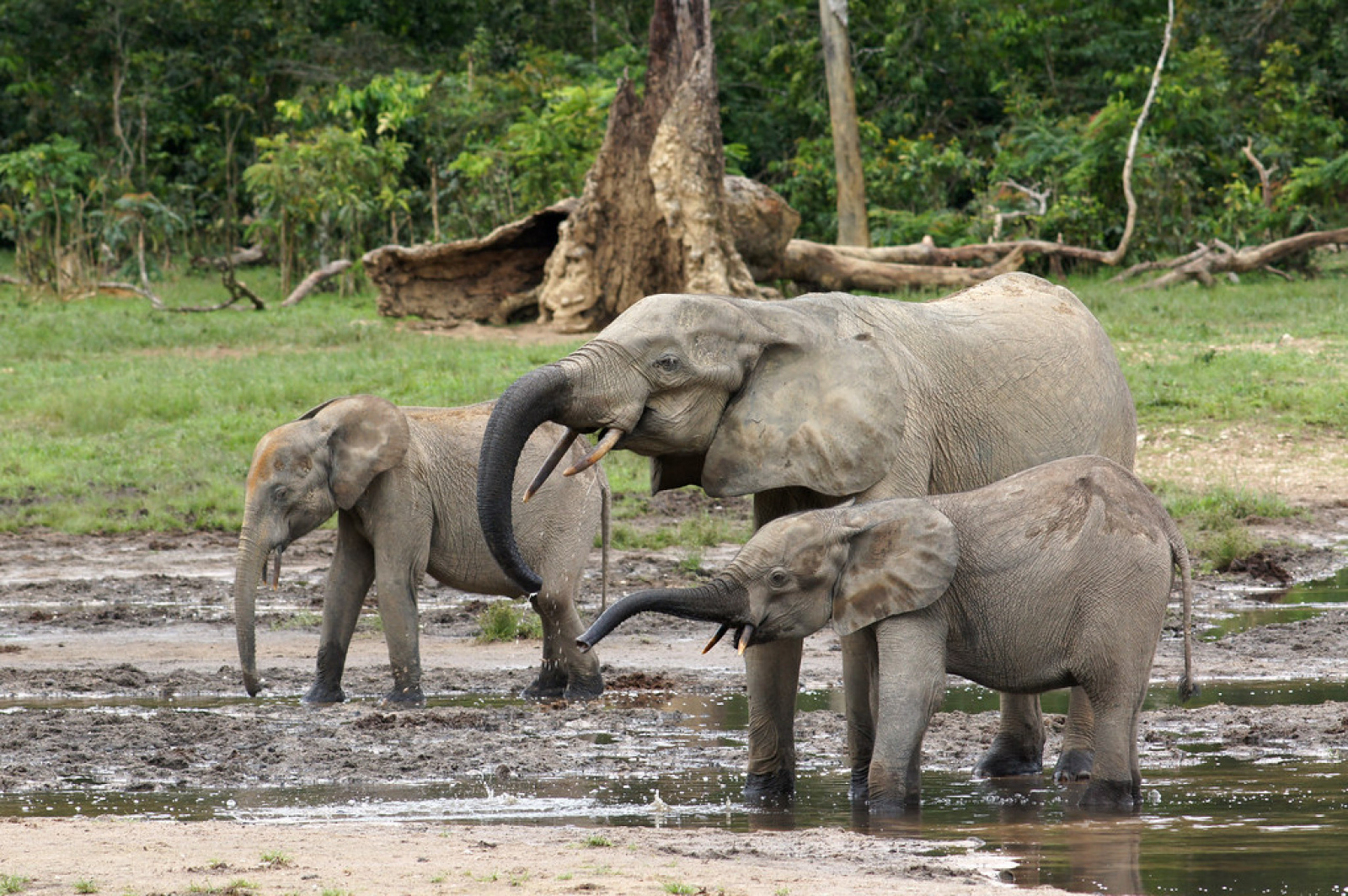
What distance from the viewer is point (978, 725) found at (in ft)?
28.1

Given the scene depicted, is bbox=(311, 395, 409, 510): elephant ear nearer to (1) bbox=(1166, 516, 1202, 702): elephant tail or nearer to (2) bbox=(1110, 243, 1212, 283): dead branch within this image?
(1) bbox=(1166, 516, 1202, 702): elephant tail

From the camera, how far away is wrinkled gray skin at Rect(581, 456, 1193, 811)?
6.33m

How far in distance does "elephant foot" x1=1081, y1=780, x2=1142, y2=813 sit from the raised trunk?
13.0ft

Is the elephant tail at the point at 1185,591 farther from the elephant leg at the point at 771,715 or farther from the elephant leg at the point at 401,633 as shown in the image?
the elephant leg at the point at 401,633

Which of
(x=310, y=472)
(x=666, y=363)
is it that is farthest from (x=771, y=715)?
(x=310, y=472)

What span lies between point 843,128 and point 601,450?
65.0ft

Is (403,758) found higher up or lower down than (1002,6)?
lower down

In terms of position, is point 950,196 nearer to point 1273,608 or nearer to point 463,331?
point 463,331

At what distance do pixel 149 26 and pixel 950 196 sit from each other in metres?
12.4

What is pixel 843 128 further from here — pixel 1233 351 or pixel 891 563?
pixel 891 563

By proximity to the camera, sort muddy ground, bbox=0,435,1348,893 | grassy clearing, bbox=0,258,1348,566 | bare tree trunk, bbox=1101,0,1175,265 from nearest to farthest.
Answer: muddy ground, bbox=0,435,1348,893 < grassy clearing, bbox=0,258,1348,566 < bare tree trunk, bbox=1101,0,1175,265

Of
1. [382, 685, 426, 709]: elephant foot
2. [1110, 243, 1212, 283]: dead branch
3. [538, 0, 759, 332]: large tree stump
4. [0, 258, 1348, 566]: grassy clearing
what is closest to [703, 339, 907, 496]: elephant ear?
[382, 685, 426, 709]: elephant foot

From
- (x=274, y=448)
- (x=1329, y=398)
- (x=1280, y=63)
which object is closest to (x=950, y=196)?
(x=1280, y=63)

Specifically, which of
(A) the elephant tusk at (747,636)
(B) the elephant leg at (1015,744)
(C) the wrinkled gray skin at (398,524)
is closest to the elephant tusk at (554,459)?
(A) the elephant tusk at (747,636)
